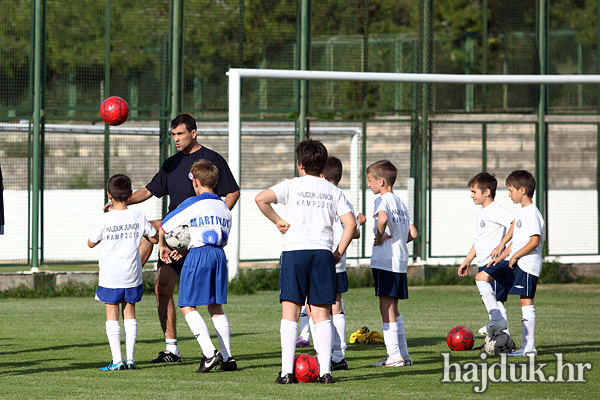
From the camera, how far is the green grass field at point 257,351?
533 cm

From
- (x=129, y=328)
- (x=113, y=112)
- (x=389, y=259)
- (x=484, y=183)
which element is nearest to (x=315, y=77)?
(x=484, y=183)

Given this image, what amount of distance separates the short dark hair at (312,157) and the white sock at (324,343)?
3.64 ft

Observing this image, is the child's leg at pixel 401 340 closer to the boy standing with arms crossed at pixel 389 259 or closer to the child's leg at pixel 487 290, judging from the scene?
the boy standing with arms crossed at pixel 389 259

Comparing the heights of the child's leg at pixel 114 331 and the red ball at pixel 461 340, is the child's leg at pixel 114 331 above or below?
above

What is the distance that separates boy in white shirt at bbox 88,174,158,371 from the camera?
621 cm

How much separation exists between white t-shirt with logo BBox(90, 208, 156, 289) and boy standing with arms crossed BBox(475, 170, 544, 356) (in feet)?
11.1

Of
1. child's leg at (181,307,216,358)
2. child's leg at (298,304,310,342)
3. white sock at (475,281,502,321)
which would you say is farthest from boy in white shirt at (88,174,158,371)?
white sock at (475,281,502,321)

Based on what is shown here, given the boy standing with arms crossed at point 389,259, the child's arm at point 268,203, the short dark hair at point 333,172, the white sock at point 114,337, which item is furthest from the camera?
the short dark hair at point 333,172

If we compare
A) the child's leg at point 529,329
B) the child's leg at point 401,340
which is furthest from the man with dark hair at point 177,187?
the child's leg at point 529,329

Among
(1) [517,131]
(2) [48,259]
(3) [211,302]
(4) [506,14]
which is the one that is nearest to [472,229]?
(1) [517,131]

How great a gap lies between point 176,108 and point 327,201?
346 inches

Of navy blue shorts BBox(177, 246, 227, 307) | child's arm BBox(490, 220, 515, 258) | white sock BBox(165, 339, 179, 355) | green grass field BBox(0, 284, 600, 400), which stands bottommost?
green grass field BBox(0, 284, 600, 400)

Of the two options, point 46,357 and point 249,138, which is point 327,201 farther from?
point 249,138

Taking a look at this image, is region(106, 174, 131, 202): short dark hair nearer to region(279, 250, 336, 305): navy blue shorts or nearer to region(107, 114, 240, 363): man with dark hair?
region(107, 114, 240, 363): man with dark hair
